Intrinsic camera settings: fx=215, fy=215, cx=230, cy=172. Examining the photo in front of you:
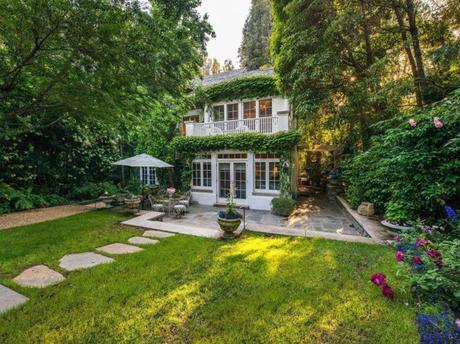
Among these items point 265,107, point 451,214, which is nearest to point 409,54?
point 265,107

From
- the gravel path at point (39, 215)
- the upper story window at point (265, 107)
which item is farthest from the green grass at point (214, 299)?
the upper story window at point (265, 107)

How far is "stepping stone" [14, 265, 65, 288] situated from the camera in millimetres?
3517

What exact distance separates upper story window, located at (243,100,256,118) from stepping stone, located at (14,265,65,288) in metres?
10.8

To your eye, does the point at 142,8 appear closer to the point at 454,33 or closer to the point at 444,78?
the point at 444,78

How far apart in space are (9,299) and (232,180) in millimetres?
9115

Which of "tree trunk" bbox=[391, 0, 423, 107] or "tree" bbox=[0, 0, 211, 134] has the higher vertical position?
"tree trunk" bbox=[391, 0, 423, 107]

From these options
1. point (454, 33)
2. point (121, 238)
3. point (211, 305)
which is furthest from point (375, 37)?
point (121, 238)

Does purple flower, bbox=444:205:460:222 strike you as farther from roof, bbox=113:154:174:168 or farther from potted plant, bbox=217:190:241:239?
roof, bbox=113:154:174:168

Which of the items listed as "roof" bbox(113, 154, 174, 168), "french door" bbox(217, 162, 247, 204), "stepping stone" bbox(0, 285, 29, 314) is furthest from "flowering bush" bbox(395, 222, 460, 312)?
"roof" bbox(113, 154, 174, 168)

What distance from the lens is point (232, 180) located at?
37.6ft

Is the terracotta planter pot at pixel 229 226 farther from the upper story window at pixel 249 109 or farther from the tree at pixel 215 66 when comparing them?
the tree at pixel 215 66

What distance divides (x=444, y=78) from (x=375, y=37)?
3.00 meters

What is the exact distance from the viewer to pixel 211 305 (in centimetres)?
304

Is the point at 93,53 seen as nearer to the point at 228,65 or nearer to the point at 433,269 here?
the point at 433,269
